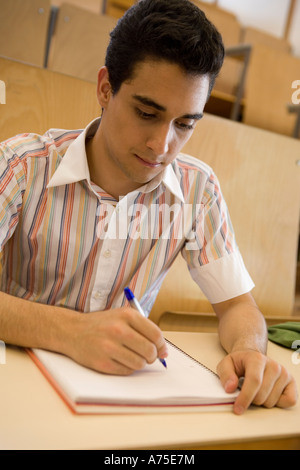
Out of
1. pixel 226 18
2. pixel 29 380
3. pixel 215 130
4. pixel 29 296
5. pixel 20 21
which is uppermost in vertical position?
pixel 226 18

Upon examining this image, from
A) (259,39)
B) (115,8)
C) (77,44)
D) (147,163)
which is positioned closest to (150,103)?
(147,163)

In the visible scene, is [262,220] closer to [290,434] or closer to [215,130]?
[215,130]

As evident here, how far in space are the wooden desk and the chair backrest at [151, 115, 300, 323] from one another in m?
0.79

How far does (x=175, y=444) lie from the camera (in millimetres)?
506

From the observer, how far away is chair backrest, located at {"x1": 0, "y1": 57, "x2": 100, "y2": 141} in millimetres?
1174

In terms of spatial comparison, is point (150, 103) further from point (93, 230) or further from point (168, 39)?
point (93, 230)

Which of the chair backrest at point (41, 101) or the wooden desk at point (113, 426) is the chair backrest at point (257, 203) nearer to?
the chair backrest at point (41, 101)

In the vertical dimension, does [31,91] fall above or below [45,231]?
above

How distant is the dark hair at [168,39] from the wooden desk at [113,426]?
62 cm

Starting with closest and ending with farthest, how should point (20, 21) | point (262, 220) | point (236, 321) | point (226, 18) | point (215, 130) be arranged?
point (236, 321) < point (215, 130) < point (262, 220) < point (20, 21) < point (226, 18)

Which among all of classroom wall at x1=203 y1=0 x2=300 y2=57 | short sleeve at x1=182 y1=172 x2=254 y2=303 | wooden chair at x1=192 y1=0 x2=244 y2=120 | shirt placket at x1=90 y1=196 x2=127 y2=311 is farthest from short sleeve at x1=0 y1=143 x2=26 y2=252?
classroom wall at x1=203 y1=0 x2=300 y2=57
